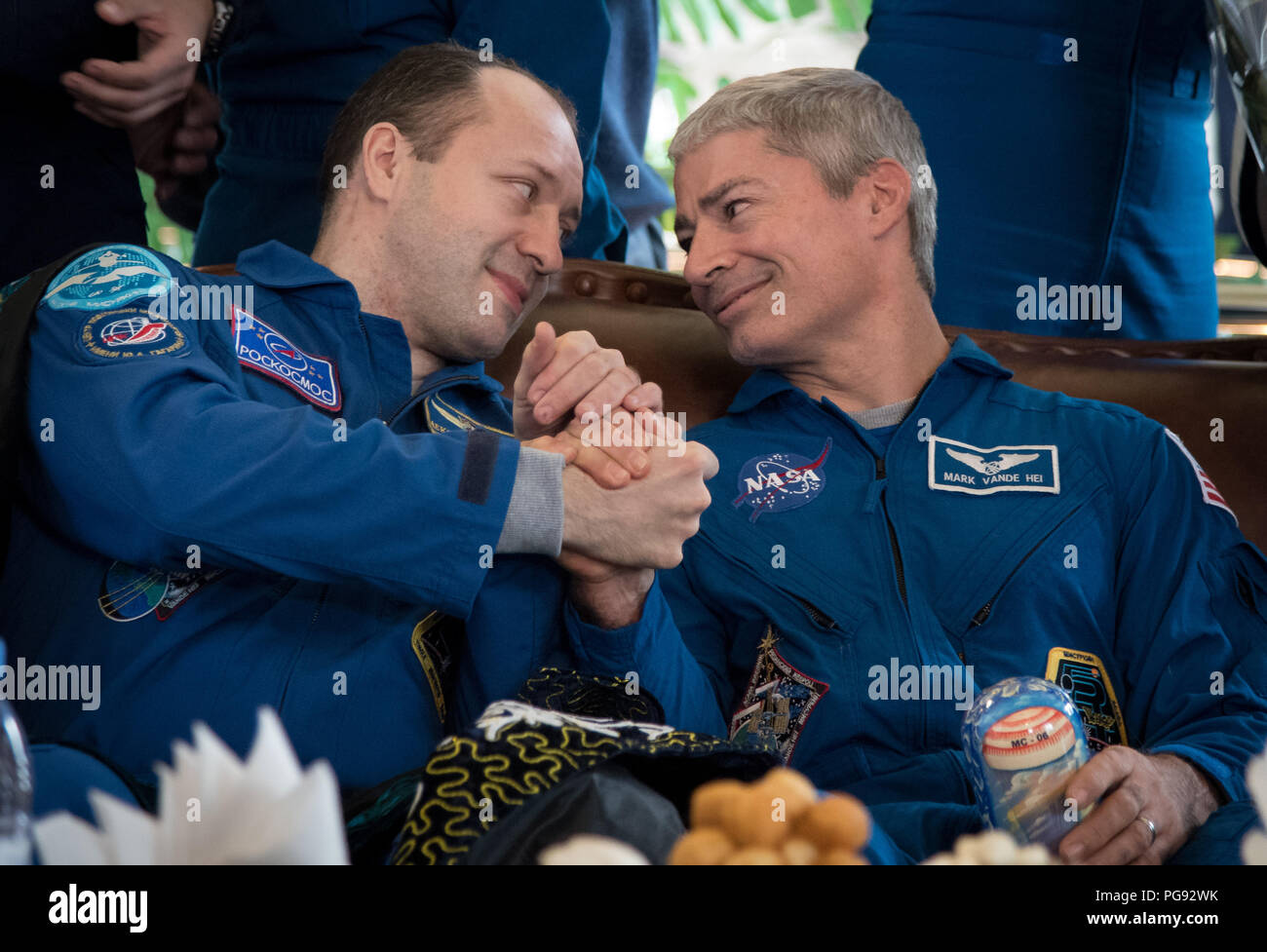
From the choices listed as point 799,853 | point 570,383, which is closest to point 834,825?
point 799,853

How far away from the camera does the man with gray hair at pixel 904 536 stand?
1.19 meters

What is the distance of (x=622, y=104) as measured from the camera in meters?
2.24

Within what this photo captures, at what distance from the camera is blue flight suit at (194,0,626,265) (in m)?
1.77

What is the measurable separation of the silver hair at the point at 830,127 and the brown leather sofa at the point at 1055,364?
206 mm

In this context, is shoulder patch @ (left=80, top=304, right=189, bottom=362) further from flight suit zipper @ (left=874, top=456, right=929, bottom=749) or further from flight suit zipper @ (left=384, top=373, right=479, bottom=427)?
flight suit zipper @ (left=874, top=456, right=929, bottom=749)

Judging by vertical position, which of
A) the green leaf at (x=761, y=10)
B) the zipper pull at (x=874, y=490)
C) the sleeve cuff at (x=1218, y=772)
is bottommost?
the sleeve cuff at (x=1218, y=772)

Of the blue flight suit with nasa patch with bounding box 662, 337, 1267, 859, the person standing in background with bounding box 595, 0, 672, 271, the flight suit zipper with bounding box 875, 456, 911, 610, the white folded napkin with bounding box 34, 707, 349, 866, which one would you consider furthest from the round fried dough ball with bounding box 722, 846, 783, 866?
the person standing in background with bounding box 595, 0, 672, 271

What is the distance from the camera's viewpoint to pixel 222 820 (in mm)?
505

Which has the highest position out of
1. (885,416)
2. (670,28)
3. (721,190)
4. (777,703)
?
(670,28)

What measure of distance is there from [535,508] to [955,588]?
20.0 inches

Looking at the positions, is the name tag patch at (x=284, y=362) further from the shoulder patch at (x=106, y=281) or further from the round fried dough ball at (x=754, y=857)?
the round fried dough ball at (x=754, y=857)

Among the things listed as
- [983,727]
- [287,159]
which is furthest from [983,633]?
[287,159]

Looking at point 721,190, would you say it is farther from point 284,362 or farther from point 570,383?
point 284,362

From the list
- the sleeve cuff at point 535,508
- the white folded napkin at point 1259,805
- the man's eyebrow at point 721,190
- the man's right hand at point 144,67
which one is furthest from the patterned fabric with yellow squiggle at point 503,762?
the man's right hand at point 144,67
